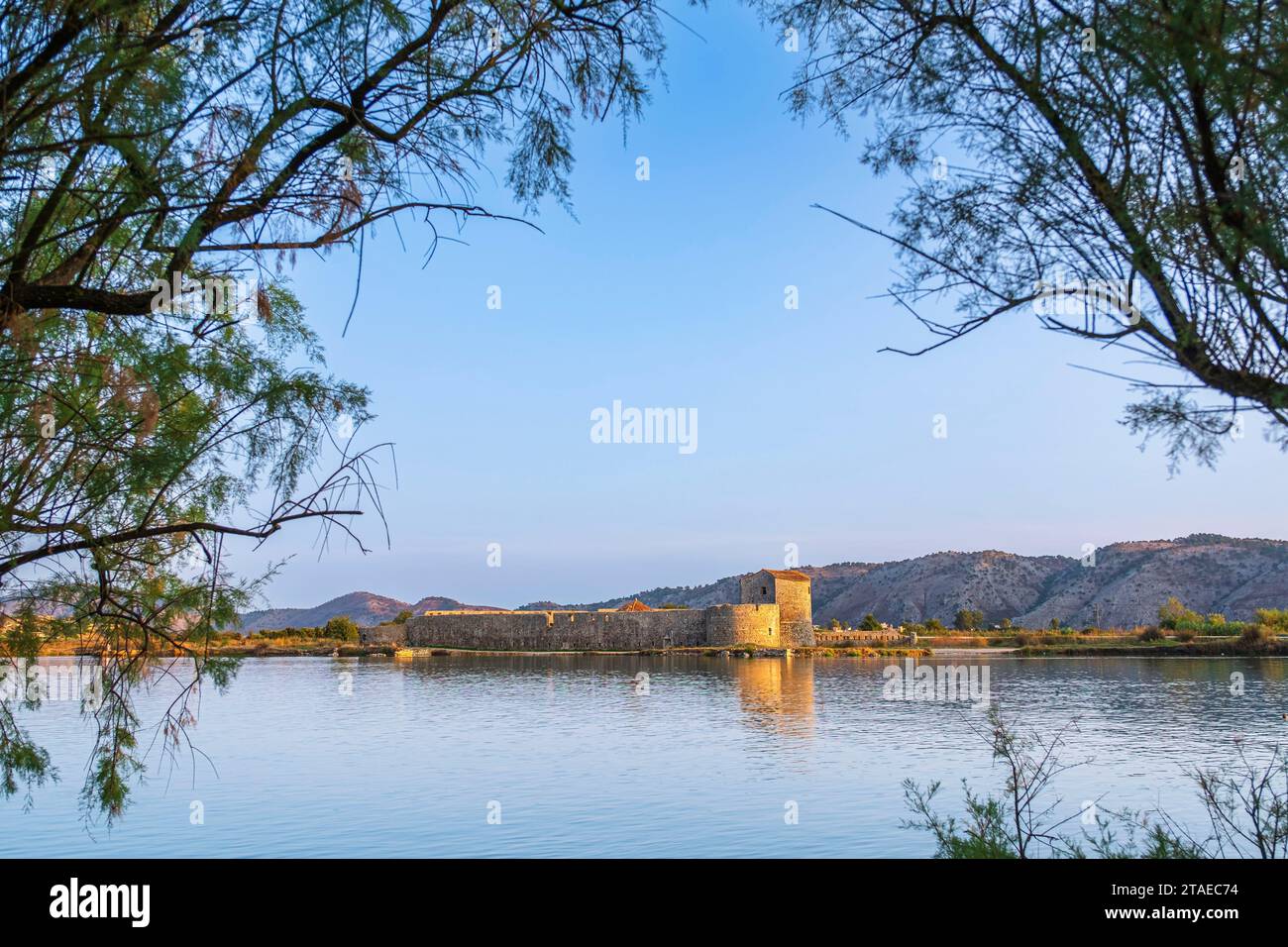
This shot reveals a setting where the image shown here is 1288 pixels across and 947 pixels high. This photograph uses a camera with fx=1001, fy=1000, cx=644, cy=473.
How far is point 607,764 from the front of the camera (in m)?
15.8

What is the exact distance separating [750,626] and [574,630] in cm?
997

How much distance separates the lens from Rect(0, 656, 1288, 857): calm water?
11.0 m

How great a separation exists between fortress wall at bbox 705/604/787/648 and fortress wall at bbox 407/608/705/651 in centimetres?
177

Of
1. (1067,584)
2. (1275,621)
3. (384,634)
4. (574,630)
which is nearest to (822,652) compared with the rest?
(574,630)

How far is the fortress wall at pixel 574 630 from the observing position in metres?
47.9

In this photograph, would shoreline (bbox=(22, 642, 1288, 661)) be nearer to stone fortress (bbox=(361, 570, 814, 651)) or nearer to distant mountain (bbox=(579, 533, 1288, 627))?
stone fortress (bbox=(361, 570, 814, 651))

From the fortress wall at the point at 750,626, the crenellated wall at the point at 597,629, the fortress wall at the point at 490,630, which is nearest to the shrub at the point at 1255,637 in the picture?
the fortress wall at the point at 750,626

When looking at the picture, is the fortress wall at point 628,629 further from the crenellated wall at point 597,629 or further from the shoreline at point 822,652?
the shoreline at point 822,652
